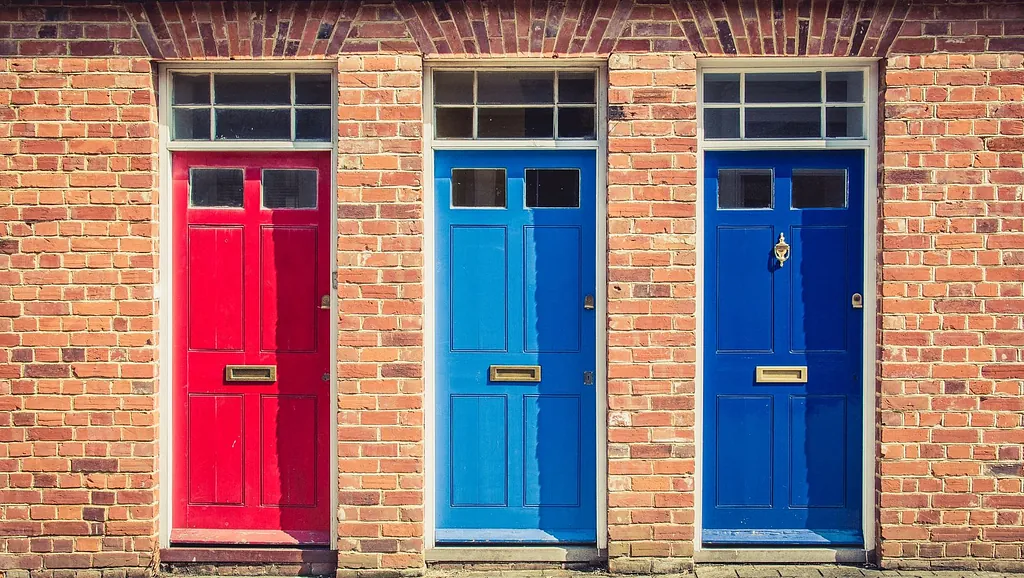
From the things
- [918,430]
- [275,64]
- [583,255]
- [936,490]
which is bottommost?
[936,490]

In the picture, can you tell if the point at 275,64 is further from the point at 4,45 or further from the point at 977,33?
the point at 977,33

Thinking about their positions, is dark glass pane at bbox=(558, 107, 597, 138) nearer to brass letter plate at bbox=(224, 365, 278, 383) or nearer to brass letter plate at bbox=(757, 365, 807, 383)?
brass letter plate at bbox=(757, 365, 807, 383)

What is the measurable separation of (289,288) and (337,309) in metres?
0.38

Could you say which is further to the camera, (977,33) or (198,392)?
(198,392)

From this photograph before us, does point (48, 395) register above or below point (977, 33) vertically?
below

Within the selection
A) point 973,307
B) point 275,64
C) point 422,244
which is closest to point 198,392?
point 422,244

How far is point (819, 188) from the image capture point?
4441 millimetres

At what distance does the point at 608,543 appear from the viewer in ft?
14.2

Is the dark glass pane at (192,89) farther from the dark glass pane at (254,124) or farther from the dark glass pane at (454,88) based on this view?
the dark glass pane at (454,88)

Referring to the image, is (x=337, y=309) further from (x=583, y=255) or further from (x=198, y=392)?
(x=583, y=255)

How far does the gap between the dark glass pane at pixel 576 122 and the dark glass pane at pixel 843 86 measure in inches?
53.6

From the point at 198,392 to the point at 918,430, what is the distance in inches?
163

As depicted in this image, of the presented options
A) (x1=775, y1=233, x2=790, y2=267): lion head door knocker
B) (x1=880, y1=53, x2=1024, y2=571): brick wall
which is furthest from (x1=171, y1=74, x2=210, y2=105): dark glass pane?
(x1=880, y1=53, x2=1024, y2=571): brick wall

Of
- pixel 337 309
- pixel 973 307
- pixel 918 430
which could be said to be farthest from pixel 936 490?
pixel 337 309
